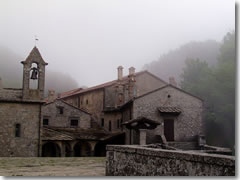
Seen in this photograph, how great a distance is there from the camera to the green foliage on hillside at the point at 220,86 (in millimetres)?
5465

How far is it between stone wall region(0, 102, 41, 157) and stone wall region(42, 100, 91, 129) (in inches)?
214

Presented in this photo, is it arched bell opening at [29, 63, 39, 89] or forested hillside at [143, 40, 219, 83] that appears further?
arched bell opening at [29, 63, 39, 89]

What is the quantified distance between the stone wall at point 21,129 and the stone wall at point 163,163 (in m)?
6.76

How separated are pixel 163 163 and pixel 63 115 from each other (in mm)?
13835

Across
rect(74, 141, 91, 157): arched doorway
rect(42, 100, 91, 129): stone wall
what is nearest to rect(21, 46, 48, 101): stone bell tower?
rect(42, 100, 91, 129): stone wall

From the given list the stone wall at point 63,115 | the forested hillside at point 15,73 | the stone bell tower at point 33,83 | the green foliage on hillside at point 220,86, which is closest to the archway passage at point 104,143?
the stone wall at point 63,115

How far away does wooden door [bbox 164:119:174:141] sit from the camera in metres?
13.5

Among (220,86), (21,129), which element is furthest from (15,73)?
(21,129)

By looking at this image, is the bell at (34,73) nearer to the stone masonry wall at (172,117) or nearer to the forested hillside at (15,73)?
the forested hillside at (15,73)

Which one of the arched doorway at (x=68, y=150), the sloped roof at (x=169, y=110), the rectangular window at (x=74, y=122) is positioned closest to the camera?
the sloped roof at (x=169, y=110)

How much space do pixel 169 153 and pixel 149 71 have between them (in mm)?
3067

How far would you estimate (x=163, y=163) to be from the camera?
166 inches

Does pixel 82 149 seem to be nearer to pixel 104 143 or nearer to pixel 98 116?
pixel 104 143

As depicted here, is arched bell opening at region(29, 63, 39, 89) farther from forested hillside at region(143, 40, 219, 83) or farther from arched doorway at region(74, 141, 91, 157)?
arched doorway at region(74, 141, 91, 157)
